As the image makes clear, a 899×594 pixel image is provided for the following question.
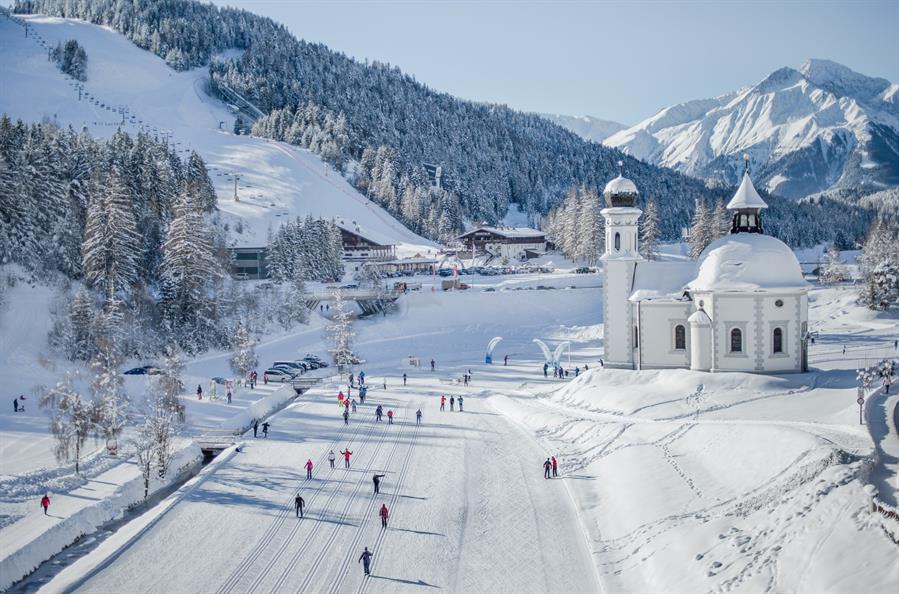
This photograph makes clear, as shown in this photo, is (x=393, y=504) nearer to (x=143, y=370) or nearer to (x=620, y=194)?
(x=143, y=370)

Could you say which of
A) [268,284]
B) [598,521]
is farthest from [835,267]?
[598,521]

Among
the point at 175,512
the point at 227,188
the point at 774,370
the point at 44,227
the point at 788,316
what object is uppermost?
the point at 227,188

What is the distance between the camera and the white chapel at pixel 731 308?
130 feet

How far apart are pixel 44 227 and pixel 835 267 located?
75.0m

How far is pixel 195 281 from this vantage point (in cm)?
5634

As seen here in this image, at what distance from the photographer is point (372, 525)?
25.6 metres

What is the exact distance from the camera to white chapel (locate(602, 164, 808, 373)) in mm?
39719

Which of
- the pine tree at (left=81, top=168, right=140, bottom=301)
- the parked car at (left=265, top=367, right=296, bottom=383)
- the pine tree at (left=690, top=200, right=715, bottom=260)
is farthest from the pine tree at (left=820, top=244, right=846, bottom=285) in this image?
the pine tree at (left=81, top=168, right=140, bottom=301)

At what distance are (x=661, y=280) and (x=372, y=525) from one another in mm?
25490

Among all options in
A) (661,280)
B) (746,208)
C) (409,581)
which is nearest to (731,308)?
(661,280)

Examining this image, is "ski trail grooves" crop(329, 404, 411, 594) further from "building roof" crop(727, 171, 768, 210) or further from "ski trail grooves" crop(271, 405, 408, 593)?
"building roof" crop(727, 171, 768, 210)

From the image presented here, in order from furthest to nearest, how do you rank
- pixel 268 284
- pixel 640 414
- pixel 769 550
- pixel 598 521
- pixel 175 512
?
pixel 268 284 → pixel 640 414 → pixel 175 512 → pixel 598 521 → pixel 769 550

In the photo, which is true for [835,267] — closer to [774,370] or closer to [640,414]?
[774,370]

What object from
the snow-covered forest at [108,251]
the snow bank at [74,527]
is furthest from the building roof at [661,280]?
the snow-covered forest at [108,251]
